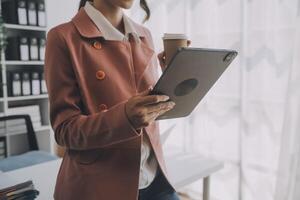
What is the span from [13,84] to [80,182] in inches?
85.9

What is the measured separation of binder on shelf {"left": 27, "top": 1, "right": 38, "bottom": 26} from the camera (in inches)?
106

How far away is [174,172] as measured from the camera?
1.35 meters

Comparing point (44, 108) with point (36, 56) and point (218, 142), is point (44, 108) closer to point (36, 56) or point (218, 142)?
point (36, 56)

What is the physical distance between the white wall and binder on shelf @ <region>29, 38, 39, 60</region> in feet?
0.86

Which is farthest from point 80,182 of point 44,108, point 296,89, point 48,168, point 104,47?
point 44,108

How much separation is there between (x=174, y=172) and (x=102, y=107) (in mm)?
706

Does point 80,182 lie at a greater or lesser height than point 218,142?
greater

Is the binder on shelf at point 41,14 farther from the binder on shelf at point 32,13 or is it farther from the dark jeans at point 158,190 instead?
the dark jeans at point 158,190

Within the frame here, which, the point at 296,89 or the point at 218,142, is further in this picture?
the point at 218,142

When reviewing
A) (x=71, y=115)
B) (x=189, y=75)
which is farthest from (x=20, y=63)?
(x=189, y=75)

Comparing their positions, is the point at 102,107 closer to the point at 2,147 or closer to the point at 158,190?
the point at 158,190

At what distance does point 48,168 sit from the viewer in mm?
1351

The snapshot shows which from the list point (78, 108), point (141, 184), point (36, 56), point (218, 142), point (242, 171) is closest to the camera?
point (78, 108)

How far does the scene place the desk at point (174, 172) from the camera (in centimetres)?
117
